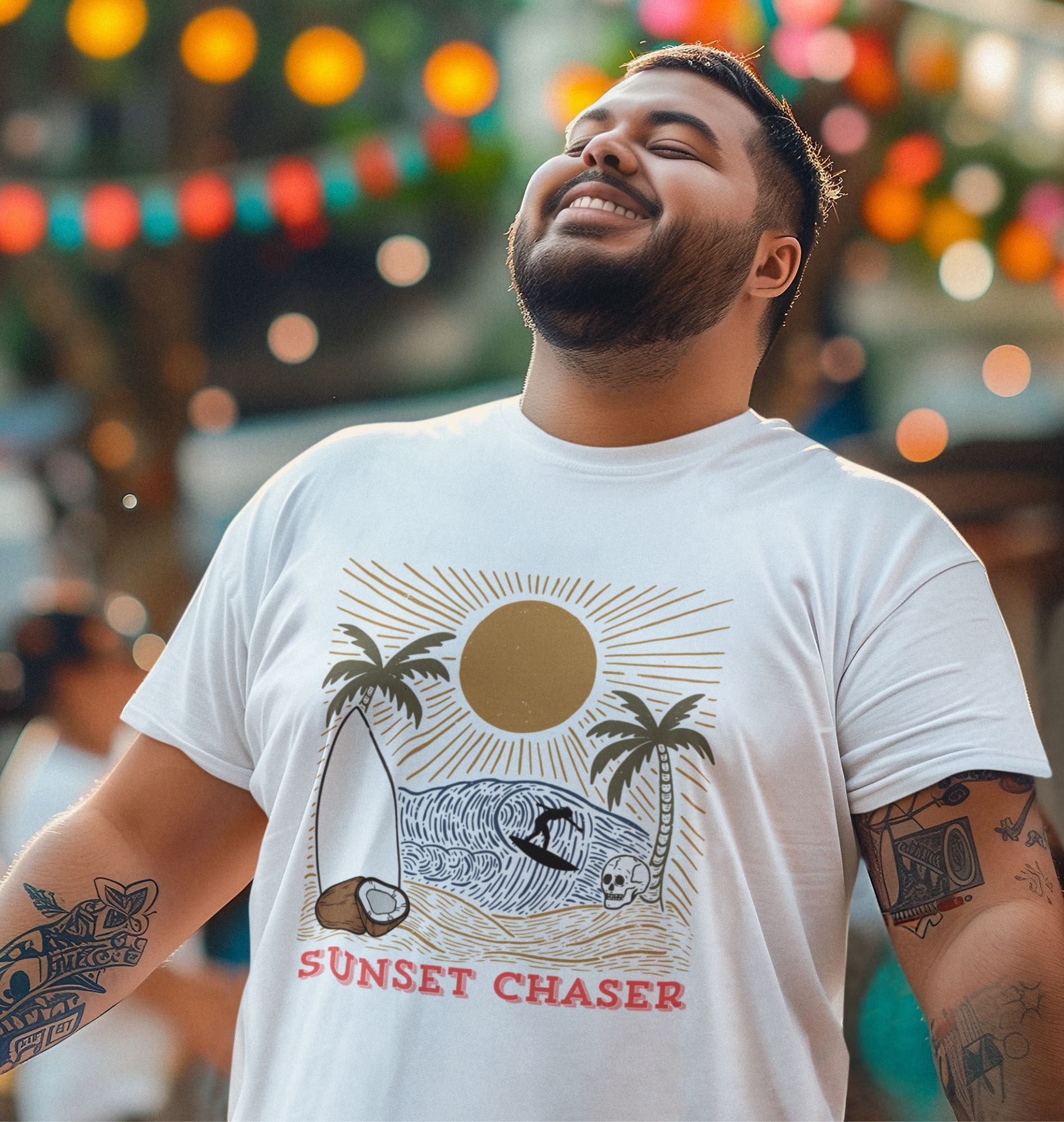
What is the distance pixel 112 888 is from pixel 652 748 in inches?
25.3

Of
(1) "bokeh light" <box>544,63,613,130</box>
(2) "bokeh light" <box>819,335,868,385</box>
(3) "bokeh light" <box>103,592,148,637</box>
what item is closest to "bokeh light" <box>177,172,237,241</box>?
(1) "bokeh light" <box>544,63,613,130</box>

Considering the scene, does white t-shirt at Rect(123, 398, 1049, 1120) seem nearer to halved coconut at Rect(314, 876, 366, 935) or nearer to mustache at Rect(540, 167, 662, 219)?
halved coconut at Rect(314, 876, 366, 935)

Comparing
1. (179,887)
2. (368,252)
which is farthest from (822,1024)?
(368,252)

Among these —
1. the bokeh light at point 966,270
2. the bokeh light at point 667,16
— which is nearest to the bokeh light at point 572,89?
the bokeh light at point 667,16

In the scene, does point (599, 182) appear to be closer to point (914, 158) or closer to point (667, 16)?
point (667, 16)

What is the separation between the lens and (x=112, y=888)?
1.56 metres

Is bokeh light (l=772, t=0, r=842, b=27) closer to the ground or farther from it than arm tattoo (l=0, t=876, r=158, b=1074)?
farther from it

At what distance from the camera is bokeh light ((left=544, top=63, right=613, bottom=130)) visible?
3.76 meters

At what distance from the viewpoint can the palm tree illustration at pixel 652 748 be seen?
4.48ft

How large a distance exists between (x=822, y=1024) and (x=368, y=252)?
394cm

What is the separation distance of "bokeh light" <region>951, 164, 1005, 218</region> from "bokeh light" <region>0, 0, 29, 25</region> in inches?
115

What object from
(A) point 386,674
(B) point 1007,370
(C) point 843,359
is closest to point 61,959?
(A) point 386,674

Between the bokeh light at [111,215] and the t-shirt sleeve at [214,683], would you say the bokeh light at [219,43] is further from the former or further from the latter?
the t-shirt sleeve at [214,683]

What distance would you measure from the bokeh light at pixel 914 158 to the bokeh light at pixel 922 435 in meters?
0.71
